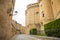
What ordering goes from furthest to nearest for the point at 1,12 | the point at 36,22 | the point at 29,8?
1. the point at 29,8
2. the point at 36,22
3. the point at 1,12

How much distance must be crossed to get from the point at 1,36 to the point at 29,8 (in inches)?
1357

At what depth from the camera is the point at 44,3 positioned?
31.1 metres

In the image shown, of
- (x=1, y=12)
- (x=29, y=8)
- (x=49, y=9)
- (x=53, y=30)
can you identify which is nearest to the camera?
(x=1, y=12)

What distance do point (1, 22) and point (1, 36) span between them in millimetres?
772

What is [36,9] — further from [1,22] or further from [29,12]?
[1,22]

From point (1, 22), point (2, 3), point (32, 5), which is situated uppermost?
point (32, 5)

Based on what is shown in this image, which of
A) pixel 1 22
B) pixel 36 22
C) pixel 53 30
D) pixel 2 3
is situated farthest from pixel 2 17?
pixel 36 22

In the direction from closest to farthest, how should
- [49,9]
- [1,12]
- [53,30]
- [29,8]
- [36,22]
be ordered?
[1,12], [53,30], [49,9], [36,22], [29,8]

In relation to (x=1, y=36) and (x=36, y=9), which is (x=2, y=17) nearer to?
(x=1, y=36)

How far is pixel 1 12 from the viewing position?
23.1 ft

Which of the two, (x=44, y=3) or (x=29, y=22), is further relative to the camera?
(x=29, y=22)

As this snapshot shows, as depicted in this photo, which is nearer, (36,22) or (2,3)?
(2,3)

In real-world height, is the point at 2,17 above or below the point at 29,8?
below

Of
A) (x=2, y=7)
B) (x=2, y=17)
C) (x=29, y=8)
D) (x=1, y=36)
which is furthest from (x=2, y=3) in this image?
(x=29, y=8)
